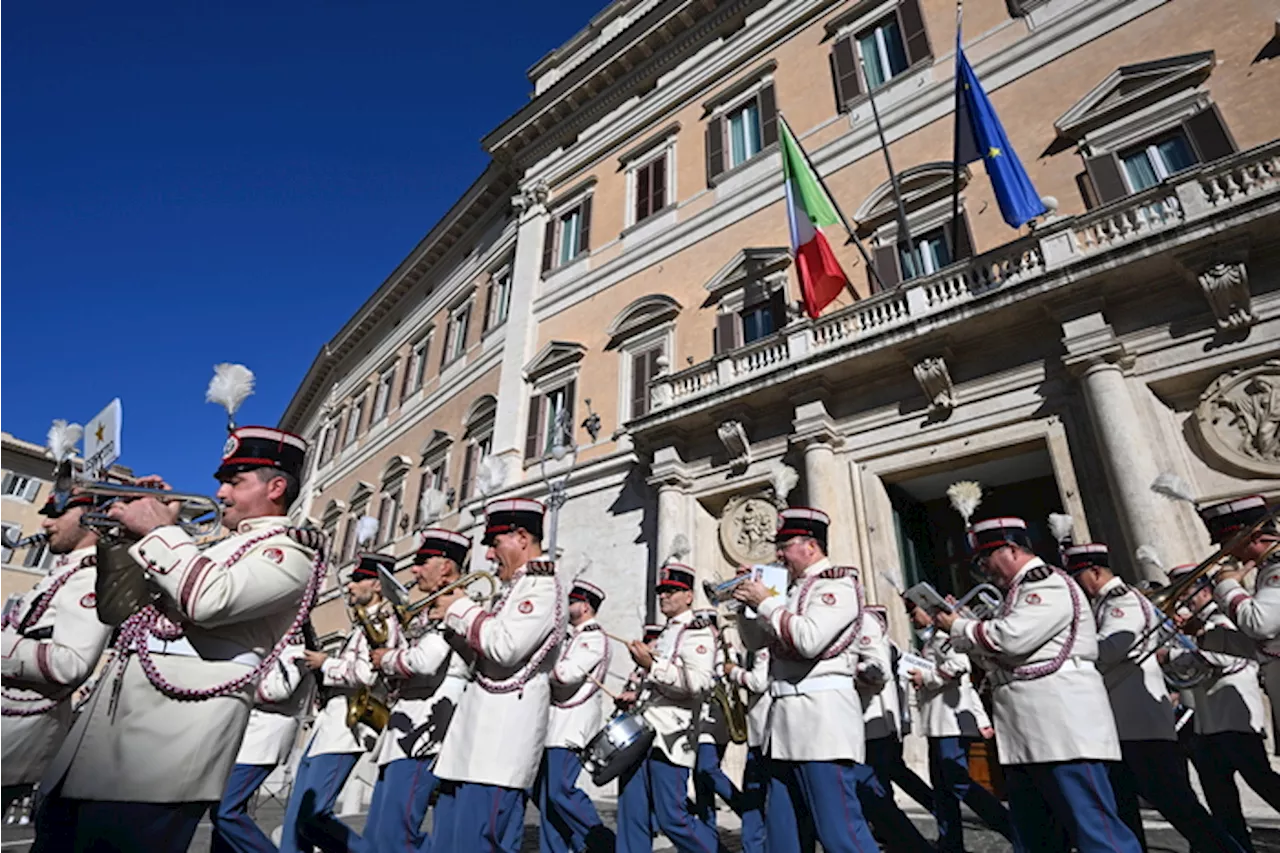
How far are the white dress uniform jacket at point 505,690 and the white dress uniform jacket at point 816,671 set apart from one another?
1.14 metres

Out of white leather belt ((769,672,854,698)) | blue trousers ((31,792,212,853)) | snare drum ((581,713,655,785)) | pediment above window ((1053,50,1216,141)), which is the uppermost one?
pediment above window ((1053,50,1216,141))

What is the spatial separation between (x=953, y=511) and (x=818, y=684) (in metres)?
7.50

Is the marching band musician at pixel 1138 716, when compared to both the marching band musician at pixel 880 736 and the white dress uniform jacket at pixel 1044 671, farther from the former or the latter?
the marching band musician at pixel 880 736

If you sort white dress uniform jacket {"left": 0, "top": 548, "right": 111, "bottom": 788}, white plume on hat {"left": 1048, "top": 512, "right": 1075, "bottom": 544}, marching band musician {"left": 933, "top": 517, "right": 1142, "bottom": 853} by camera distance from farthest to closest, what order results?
white plume on hat {"left": 1048, "top": 512, "right": 1075, "bottom": 544} → marching band musician {"left": 933, "top": 517, "right": 1142, "bottom": 853} → white dress uniform jacket {"left": 0, "top": 548, "right": 111, "bottom": 788}

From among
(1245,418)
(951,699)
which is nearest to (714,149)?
(1245,418)

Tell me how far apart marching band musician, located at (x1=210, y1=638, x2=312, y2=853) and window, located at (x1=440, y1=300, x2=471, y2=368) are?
15.6 metres

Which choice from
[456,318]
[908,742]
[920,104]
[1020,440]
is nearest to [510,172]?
[456,318]

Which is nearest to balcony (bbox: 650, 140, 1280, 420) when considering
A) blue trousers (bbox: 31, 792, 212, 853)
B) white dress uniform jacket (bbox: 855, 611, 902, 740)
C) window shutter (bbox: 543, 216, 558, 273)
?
white dress uniform jacket (bbox: 855, 611, 902, 740)

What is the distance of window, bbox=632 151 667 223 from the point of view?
1498 cm

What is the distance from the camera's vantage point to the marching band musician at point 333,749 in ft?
13.1

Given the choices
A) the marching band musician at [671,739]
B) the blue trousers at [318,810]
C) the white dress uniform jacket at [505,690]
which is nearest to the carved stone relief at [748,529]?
the marching band musician at [671,739]

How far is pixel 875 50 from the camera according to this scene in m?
12.5

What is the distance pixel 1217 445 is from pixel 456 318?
1840cm

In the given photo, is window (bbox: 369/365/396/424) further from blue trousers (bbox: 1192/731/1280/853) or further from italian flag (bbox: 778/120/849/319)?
blue trousers (bbox: 1192/731/1280/853)
